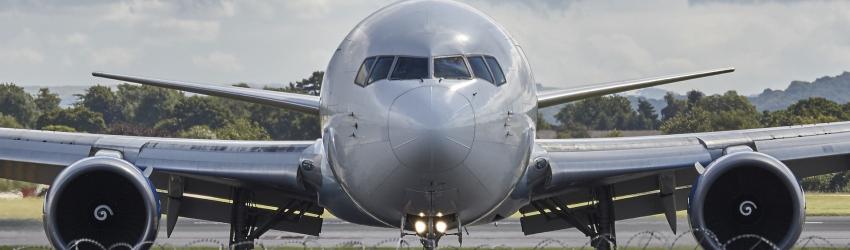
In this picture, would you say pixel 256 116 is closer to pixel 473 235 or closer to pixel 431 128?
pixel 473 235

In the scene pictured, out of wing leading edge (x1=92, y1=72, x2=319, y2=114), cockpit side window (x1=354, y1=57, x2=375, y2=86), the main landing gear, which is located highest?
cockpit side window (x1=354, y1=57, x2=375, y2=86)

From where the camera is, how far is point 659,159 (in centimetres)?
1773

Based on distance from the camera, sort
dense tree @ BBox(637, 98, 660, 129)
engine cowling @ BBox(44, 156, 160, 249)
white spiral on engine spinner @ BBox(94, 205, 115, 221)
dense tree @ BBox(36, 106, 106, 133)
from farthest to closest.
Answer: dense tree @ BBox(637, 98, 660, 129) → dense tree @ BBox(36, 106, 106, 133) → white spiral on engine spinner @ BBox(94, 205, 115, 221) → engine cowling @ BBox(44, 156, 160, 249)

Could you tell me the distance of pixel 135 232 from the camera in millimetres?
16734

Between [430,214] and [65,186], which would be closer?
[430,214]

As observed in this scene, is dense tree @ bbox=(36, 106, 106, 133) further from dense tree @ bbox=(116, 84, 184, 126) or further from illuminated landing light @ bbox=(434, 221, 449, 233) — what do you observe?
illuminated landing light @ bbox=(434, 221, 449, 233)

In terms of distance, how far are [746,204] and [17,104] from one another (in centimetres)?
5592

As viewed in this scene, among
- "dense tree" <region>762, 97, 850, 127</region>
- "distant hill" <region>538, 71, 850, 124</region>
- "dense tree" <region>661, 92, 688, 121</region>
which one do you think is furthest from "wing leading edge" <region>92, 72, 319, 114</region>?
"distant hill" <region>538, 71, 850, 124</region>

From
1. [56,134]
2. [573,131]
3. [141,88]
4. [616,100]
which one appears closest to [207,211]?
[56,134]

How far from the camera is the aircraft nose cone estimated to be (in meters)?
12.7

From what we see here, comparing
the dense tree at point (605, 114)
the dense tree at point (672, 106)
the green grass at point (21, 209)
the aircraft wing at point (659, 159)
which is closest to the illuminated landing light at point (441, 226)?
the aircraft wing at point (659, 159)

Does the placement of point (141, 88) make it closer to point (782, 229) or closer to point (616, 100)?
point (616, 100)

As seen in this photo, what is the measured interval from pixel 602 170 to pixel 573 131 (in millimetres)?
45160

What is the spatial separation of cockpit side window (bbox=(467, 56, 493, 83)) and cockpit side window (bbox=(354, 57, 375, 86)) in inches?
36.2
